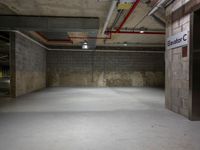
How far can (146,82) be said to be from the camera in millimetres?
11273

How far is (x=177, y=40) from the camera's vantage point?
3650 millimetres

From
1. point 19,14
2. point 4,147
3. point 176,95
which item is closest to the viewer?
point 4,147

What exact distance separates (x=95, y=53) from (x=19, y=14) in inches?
244

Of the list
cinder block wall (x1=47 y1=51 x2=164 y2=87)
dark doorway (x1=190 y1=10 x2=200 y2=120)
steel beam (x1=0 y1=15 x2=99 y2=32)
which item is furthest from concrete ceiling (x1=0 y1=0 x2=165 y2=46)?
cinder block wall (x1=47 y1=51 x2=164 y2=87)

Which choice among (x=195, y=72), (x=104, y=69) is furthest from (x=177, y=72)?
(x=104, y=69)

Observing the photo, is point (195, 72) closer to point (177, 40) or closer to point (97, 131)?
point (177, 40)

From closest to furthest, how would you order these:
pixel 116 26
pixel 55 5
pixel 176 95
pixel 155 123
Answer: pixel 155 123
pixel 176 95
pixel 55 5
pixel 116 26

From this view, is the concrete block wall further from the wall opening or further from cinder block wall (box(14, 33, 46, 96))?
cinder block wall (box(14, 33, 46, 96))

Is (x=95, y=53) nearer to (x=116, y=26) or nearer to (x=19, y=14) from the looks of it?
(x=116, y=26)

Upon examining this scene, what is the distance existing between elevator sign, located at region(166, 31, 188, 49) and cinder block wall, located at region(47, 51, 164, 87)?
22.9 ft

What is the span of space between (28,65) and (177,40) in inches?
236

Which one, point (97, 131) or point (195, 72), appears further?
point (195, 72)

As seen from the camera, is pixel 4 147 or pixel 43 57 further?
pixel 43 57

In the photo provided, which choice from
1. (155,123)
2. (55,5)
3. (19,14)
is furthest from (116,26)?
(155,123)
